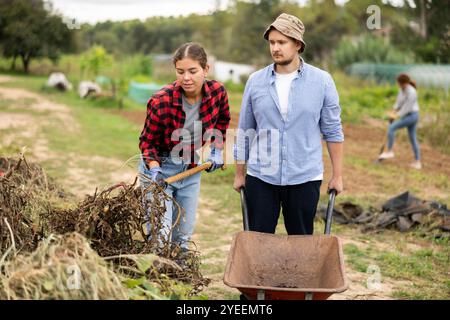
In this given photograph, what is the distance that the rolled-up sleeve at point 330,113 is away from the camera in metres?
3.62

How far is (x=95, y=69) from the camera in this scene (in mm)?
25188

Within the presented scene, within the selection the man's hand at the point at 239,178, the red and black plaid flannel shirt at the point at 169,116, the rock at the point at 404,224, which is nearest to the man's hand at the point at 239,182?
the man's hand at the point at 239,178

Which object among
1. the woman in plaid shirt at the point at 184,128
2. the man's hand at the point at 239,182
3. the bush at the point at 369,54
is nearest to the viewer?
the woman in plaid shirt at the point at 184,128

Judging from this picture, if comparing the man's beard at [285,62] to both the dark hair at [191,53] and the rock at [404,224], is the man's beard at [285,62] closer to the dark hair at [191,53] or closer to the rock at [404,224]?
the dark hair at [191,53]

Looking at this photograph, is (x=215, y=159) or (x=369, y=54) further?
(x=369, y=54)

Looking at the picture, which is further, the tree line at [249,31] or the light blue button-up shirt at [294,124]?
the tree line at [249,31]

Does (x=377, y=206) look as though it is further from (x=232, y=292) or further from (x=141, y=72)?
(x=141, y=72)

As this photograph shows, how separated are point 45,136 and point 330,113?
9.29 m

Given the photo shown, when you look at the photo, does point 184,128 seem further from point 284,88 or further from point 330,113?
point 330,113

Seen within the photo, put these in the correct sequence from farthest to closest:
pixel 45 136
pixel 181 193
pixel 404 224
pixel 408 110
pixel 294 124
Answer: pixel 45 136, pixel 408 110, pixel 404 224, pixel 181 193, pixel 294 124

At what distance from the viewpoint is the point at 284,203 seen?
3775mm

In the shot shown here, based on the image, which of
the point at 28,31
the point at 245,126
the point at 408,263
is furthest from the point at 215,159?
the point at 28,31

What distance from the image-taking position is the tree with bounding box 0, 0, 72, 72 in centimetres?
3219

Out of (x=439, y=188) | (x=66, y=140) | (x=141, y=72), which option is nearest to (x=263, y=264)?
(x=439, y=188)
